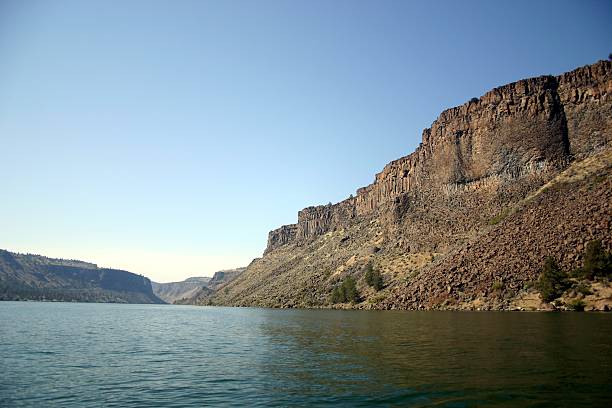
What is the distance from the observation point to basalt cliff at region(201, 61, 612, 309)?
83625 millimetres

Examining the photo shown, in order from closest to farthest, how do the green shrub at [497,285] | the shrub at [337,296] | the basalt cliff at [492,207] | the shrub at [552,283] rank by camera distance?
the shrub at [552,283] < the green shrub at [497,285] < the basalt cliff at [492,207] < the shrub at [337,296]

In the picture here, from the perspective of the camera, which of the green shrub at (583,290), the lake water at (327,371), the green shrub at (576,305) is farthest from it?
the green shrub at (583,290)

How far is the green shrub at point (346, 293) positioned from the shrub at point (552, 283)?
54612 mm

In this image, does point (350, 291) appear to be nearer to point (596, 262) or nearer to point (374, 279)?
point (374, 279)

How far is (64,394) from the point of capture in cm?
2052

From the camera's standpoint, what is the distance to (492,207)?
383 feet

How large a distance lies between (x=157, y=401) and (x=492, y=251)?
8675 centimetres

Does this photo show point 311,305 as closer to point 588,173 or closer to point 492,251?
point 492,251


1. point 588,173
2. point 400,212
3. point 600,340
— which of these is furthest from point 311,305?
point 600,340

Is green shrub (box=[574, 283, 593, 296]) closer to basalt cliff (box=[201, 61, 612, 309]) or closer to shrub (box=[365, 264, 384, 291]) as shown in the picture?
basalt cliff (box=[201, 61, 612, 309])

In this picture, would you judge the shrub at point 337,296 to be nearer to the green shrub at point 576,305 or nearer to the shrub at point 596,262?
the green shrub at point 576,305

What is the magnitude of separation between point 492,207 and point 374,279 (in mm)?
38623

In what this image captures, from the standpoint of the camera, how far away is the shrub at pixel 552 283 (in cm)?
7256

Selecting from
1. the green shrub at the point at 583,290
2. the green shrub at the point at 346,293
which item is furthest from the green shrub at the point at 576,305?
the green shrub at the point at 346,293
